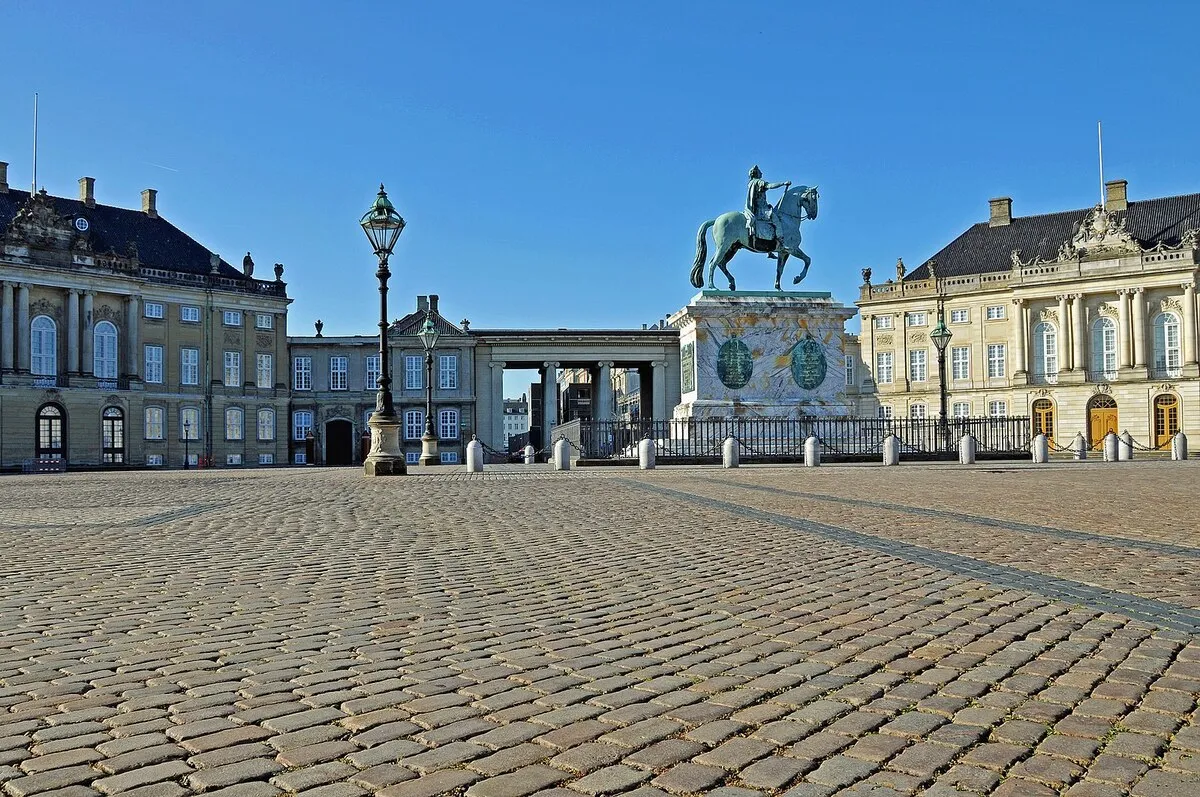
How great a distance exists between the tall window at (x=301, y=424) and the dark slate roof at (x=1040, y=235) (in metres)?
42.0

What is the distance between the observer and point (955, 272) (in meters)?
68.8

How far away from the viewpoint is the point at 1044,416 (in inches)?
2507

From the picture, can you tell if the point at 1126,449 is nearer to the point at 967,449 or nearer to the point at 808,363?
the point at 967,449

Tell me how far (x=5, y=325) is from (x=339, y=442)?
22683mm

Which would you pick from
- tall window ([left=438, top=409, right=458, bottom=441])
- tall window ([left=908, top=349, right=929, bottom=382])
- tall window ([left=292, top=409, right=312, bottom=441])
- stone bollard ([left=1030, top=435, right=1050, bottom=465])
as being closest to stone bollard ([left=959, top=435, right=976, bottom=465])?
stone bollard ([left=1030, top=435, right=1050, bottom=465])

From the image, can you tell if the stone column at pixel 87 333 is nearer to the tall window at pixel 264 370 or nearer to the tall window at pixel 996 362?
the tall window at pixel 264 370

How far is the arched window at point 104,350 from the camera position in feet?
188

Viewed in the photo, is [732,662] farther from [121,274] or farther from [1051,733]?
[121,274]

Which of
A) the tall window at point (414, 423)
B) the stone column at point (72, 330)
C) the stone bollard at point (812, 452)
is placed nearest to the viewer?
the stone bollard at point (812, 452)

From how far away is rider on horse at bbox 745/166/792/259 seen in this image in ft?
99.8

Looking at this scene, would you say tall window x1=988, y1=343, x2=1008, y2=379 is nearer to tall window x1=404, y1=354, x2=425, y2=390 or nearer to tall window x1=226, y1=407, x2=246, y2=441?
tall window x1=404, y1=354, x2=425, y2=390

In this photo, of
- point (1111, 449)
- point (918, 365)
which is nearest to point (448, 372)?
point (918, 365)

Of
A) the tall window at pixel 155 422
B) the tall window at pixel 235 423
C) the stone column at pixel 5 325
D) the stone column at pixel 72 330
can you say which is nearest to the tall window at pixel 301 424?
the tall window at pixel 235 423

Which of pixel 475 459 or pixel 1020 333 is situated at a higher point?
pixel 1020 333
